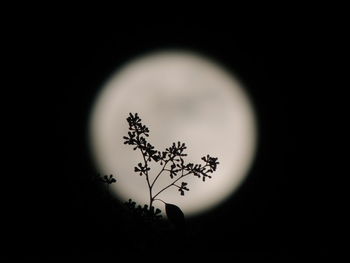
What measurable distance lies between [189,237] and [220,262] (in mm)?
376

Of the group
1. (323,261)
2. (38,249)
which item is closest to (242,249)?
(323,261)

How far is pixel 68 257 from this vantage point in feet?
9.18

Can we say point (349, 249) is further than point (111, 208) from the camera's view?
Yes

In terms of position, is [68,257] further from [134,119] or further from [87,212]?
[134,119]

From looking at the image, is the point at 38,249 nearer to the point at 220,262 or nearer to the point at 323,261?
the point at 220,262

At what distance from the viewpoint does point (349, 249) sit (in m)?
3.65

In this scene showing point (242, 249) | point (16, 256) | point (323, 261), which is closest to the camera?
point (16, 256)

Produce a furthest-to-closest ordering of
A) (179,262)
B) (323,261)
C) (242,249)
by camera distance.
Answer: (242,249)
(323,261)
(179,262)

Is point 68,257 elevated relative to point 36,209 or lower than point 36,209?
lower

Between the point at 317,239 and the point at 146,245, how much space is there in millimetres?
2102

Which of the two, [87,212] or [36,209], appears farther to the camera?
[36,209]

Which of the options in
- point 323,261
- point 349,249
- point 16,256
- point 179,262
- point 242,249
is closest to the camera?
point 179,262

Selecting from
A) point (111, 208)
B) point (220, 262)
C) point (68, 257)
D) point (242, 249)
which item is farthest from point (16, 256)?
point (242, 249)

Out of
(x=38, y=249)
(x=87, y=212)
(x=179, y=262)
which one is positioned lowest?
(x=179, y=262)
